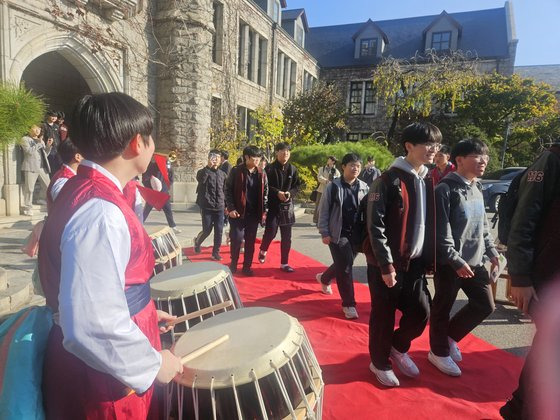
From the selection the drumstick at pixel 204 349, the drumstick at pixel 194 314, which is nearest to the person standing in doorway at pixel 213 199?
the drumstick at pixel 194 314

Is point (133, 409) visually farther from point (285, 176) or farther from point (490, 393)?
point (285, 176)

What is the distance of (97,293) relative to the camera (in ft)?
3.27

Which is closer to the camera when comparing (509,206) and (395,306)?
(509,206)

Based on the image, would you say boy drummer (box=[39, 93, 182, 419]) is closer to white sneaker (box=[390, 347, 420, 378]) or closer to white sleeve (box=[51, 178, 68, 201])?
white sleeve (box=[51, 178, 68, 201])

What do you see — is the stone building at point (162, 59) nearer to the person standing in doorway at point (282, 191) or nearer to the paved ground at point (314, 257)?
the paved ground at point (314, 257)

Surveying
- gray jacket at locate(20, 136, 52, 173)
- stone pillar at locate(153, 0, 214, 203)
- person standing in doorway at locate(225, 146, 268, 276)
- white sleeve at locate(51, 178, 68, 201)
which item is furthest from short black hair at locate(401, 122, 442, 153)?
stone pillar at locate(153, 0, 214, 203)

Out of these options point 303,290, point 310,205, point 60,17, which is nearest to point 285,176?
point 303,290

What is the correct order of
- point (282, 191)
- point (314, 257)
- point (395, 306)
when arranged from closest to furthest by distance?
point (395, 306), point (282, 191), point (314, 257)

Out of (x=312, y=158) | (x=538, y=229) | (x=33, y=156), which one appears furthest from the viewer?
(x=312, y=158)

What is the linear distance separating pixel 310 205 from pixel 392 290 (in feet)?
33.0

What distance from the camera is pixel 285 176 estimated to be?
5.64 m

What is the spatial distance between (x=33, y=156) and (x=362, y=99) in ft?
83.0

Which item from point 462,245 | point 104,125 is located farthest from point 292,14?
point 104,125

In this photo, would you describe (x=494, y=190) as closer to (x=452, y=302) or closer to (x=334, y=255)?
(x=334, y=255)
